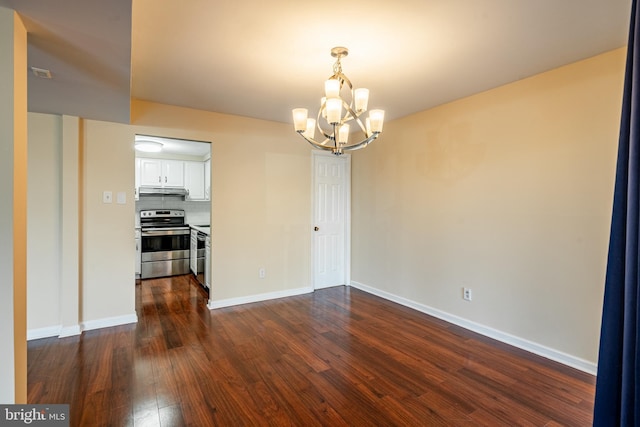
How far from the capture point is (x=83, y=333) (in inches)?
121

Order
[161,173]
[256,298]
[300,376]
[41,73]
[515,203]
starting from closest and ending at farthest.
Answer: [41,73] < [300,376] < [515,203] < [256,298] < [161,173]

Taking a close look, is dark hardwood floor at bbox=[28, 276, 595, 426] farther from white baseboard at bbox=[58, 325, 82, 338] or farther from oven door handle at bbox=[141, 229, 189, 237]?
oven door handle at bbox=[141, 229, 189, 237]

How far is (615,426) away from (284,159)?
3913 mm

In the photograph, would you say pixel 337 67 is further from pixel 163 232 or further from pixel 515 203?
pixel 163 232

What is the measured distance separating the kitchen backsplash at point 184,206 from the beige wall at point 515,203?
398 centimetres

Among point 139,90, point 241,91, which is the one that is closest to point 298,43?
point 241,91

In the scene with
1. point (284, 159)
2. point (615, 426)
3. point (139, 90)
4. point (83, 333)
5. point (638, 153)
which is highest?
point (139, 90)

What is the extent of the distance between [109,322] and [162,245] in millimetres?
2225

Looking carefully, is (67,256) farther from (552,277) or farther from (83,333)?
(552,277)

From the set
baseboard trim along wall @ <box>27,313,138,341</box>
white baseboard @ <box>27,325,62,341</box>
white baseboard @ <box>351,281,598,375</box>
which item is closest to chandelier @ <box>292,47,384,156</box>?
white baseboard @ <box>351,281,598,375</box>

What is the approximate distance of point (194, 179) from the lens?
5.99 meters

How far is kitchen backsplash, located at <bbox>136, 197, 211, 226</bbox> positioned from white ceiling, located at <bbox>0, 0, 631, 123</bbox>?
3105mm

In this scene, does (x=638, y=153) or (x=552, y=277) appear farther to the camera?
(x=552, y=277)

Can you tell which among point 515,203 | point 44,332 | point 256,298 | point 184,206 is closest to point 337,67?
point 515,203
